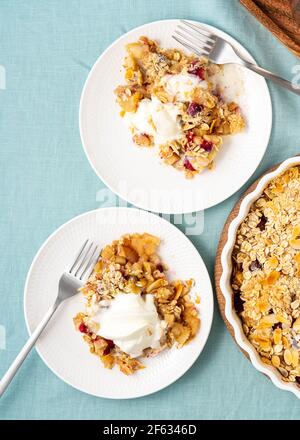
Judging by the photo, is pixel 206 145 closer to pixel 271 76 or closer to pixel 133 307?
pixel 271 76

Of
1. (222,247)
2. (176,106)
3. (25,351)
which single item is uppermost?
(176,106)

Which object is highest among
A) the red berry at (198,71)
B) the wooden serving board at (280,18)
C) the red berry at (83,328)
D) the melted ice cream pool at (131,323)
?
the wooden serving board at (280,18)

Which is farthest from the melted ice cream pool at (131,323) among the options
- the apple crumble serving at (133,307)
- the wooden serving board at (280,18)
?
the wooden serving board at (280,18)

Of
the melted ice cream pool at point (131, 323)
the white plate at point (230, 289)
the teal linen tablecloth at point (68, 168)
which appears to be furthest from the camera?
the teal linen tablecloth at point (68, 168)

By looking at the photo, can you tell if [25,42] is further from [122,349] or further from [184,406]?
[184,406]

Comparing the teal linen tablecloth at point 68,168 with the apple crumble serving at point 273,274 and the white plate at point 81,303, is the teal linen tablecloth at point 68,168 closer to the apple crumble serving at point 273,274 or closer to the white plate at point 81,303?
the white plate at point 81,303

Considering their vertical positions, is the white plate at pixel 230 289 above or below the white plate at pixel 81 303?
above

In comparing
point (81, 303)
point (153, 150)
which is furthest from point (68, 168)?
point (81, 303)
